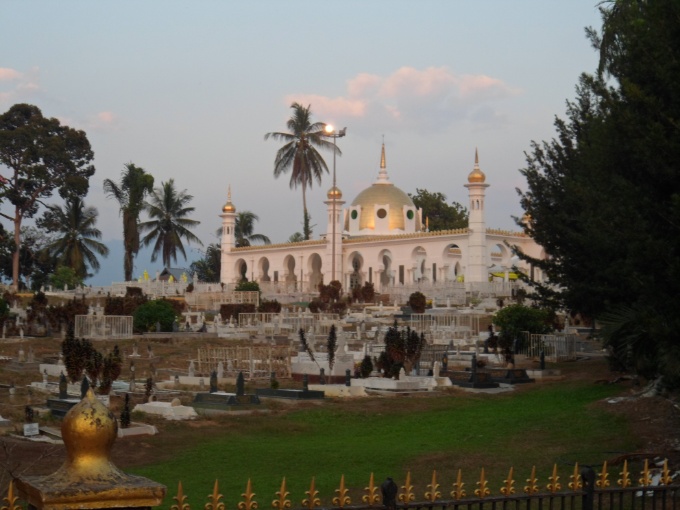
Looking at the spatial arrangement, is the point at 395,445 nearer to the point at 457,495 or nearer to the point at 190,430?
the point at 190,430

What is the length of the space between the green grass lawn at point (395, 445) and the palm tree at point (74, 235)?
5192cm

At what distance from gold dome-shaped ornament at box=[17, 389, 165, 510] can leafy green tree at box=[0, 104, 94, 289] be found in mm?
66496

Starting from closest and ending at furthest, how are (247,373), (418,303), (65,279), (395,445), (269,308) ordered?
(395,445) < (247,373) < (418,303) < (269,308) < (65,279)

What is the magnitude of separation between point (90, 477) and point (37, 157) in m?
69.0

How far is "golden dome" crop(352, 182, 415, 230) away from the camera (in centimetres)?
7350

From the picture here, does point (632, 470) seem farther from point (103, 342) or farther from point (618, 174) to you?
point (103, 342)

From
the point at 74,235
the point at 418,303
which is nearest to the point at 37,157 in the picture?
the point at 74,235

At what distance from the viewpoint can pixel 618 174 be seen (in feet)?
49.2

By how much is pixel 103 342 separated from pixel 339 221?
36740 mm

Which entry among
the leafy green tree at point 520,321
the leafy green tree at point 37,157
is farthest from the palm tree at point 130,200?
the leafy green tree at point 520,321

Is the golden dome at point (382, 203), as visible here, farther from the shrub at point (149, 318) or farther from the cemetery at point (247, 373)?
the shrub at point (149, 318)

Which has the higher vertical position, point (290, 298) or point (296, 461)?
point (290, 298)

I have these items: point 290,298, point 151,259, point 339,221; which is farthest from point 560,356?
point 151,259

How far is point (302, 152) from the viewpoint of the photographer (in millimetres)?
75750
